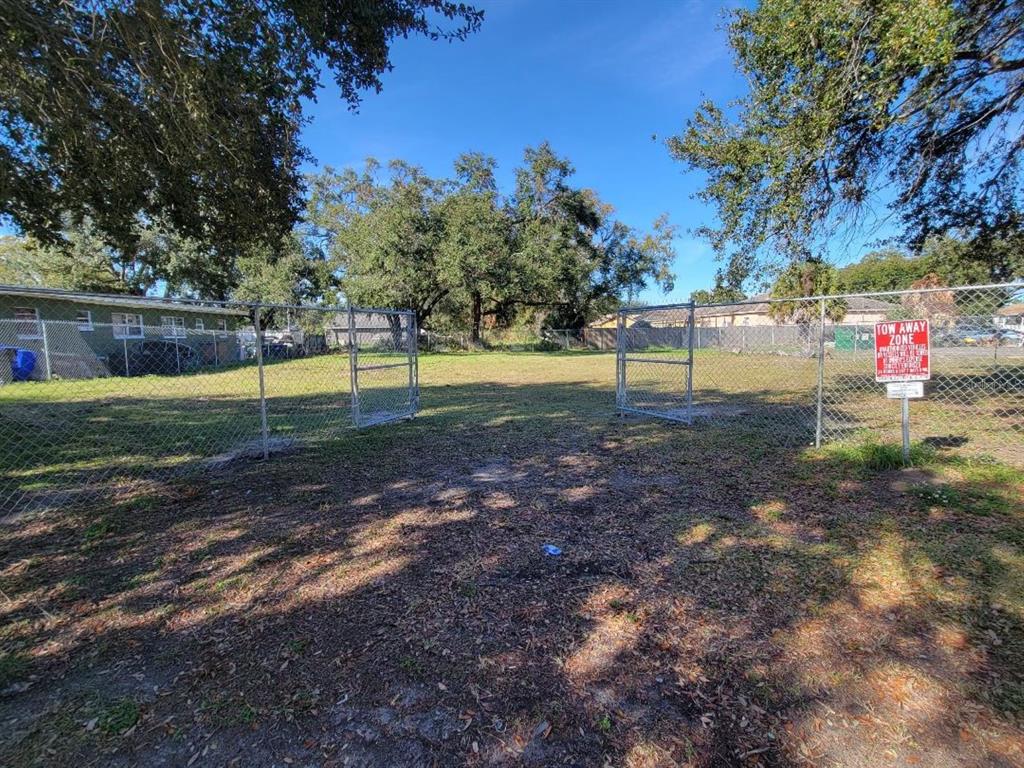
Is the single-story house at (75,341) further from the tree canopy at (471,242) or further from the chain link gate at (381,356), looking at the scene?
the tree canopy at (471,242)

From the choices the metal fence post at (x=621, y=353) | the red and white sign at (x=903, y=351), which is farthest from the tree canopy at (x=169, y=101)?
the red and white sign at (x=903, y=351)

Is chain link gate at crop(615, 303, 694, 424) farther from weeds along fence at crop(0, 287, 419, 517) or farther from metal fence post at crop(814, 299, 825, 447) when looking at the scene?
weeds along fence at crop(0, 287, 419, 517)

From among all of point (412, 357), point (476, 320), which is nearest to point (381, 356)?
point (412, 357)

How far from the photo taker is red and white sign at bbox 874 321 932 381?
437 cm

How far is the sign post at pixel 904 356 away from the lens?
438cm

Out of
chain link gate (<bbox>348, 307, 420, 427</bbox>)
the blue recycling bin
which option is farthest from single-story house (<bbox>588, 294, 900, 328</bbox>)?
the blue recycling bin

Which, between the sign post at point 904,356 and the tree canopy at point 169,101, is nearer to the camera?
the tree canopy at point 169,101

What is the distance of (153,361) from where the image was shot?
1457 cm

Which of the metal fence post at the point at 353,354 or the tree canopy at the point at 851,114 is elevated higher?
the tree canopy at the point at 851,114

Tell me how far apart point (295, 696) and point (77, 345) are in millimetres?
16478

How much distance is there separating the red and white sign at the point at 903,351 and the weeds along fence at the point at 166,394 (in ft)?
17.8

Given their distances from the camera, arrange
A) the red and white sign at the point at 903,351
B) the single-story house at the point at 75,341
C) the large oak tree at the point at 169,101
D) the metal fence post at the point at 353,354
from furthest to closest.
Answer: the single-story house at the point at 75,341
the metal fence post at the point at 353,354
the red and white sign at the point at 903,351
the large oak tree at the point at 169,101

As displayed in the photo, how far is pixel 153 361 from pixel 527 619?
16.3 metres

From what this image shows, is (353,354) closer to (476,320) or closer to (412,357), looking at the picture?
(412,357)
